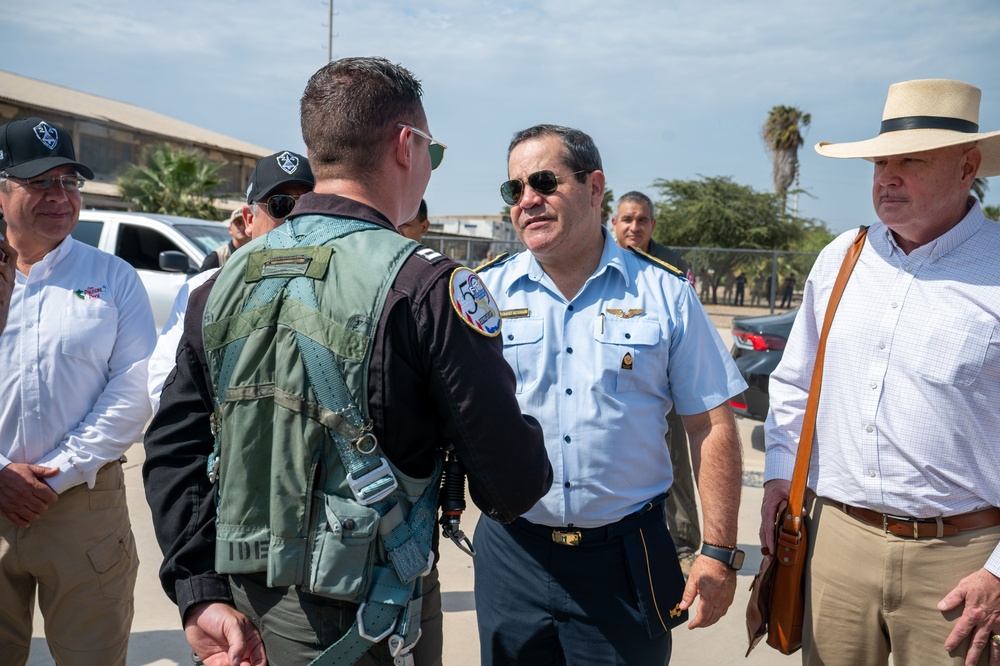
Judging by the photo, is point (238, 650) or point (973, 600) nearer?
point (238, 650)

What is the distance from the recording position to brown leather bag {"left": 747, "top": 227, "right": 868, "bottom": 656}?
243cm

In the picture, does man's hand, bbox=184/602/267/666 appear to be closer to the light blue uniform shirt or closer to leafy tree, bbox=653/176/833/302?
the light blue uniform shirt

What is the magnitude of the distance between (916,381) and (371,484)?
1720 mm

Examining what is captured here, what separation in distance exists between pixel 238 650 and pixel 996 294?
223 centimetres

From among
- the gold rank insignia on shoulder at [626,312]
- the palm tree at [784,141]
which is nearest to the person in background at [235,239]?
the gold rank insignia on shoulder at [626,312]

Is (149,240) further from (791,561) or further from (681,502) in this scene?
(791,561)

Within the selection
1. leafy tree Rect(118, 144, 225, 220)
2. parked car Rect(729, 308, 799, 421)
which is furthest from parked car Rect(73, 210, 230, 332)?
leafy tree Rect(118, 144, 225, 220)

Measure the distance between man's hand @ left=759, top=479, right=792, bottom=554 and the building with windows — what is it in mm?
29581

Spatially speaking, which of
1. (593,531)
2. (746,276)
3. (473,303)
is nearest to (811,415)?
(593,531)

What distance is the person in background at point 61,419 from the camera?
8.42 feet

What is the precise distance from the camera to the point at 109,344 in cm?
275

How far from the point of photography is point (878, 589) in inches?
90.3

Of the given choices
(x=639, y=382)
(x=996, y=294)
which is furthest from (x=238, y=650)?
(x=996, y=294)

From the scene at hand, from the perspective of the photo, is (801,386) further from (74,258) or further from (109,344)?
(74,258)
